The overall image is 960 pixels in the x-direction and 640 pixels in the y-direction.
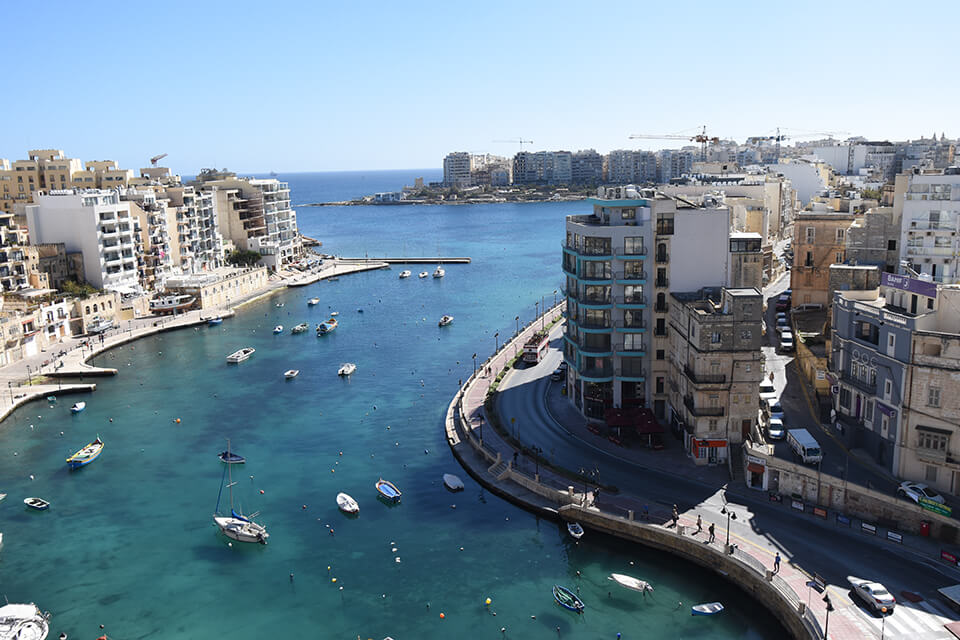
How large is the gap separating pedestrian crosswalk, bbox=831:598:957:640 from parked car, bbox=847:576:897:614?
1.05 feet

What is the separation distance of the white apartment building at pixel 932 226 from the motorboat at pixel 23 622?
2548 inches

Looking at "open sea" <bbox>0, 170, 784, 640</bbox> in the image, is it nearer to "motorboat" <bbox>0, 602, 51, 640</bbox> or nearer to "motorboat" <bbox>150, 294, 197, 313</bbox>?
"motorboat" <bbox>0, 602, 51, 640</bbox>

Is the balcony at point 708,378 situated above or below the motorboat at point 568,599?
above

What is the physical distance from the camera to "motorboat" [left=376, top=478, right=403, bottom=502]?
50500 millimetres

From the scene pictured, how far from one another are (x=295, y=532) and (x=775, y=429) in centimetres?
3119

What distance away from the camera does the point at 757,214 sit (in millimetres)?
91000

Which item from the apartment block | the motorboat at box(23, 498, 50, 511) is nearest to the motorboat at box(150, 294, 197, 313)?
the motorboat at box(23, 498, 50, 511)

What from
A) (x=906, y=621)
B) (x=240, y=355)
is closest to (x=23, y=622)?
(x=906, y=621)

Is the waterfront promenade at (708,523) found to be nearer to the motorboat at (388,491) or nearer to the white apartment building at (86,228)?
the motorboat at (388,491)

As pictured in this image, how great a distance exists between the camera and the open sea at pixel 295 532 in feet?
125

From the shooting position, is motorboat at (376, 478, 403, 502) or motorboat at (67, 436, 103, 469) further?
motorboat at (67, 436, 103, 469)

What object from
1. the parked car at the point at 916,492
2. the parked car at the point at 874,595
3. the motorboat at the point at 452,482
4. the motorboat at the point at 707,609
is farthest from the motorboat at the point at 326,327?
the parked car at the point at 874,595

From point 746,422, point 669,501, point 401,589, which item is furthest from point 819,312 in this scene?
point 401,589

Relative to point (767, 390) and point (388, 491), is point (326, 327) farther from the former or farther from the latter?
point (767, 390)
